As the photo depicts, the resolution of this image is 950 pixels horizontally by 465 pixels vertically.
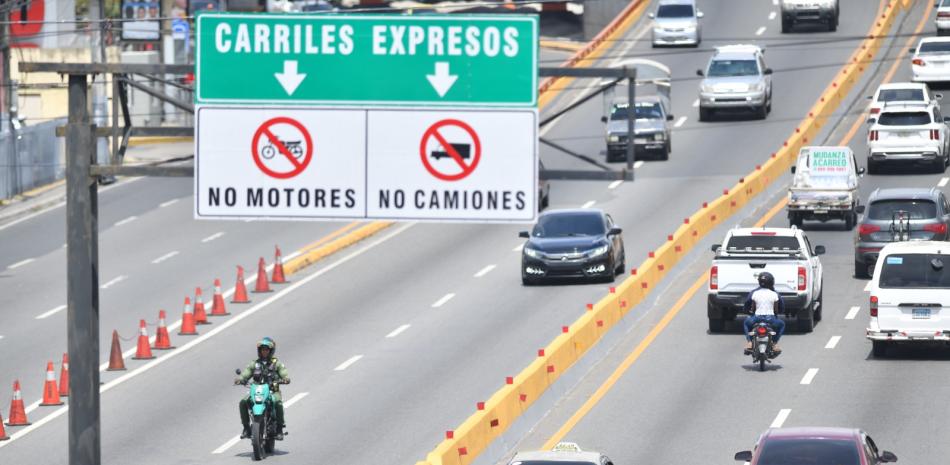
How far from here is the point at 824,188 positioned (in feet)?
148

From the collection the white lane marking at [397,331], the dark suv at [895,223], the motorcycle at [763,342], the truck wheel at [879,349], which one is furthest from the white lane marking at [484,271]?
the motorcycle at [763,342]

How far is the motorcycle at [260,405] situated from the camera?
86.4ft

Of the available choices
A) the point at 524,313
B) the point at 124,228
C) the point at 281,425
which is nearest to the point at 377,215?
the point at 281,425

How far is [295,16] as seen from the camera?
53.8 ft

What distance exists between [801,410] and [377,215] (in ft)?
44.5

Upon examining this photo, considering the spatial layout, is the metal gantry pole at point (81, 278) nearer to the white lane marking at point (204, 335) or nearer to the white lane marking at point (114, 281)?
the white lane marking at point (204, 335)

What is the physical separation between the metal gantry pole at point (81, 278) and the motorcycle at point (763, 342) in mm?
17379

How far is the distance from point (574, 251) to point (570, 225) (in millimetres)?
993

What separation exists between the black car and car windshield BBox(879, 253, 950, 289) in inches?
334

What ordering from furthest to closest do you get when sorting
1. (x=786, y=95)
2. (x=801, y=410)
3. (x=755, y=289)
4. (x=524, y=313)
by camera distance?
(x=786, y=95) → (x=524, y=313) → (x=755, y=289) → (x=801, y=410)

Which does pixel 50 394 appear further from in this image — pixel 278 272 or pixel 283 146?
pixel 283 146

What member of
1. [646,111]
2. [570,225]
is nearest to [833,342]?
[570,225]

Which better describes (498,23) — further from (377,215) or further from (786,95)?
(786,95)

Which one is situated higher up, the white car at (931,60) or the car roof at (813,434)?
the white car at (931,60)
